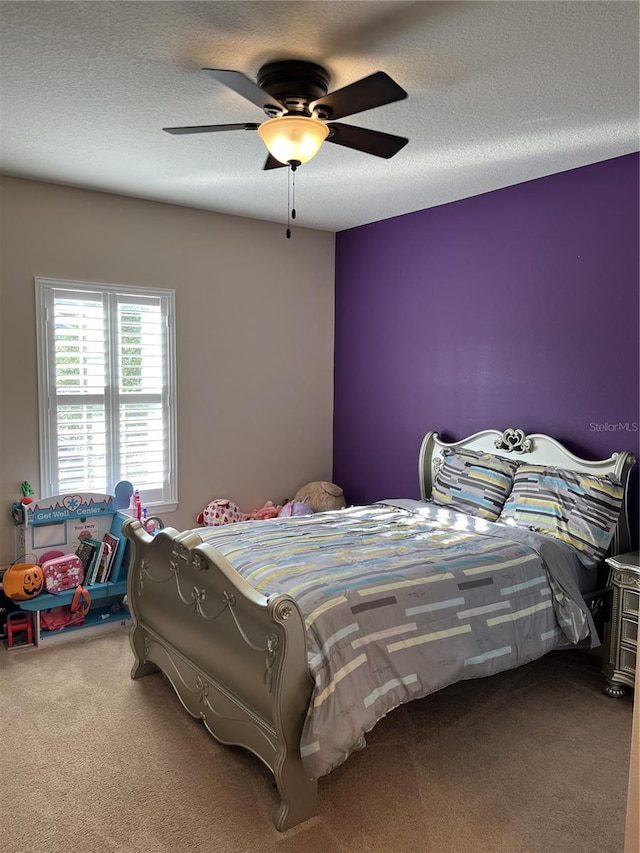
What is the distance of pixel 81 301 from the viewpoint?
13.1 ft

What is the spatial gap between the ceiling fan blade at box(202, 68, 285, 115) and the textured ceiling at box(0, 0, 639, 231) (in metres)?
0.18

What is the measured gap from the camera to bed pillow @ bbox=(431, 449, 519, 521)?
3678 mm

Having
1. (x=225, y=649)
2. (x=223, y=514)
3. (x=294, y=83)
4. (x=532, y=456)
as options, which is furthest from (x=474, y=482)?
(x=294, y=83)

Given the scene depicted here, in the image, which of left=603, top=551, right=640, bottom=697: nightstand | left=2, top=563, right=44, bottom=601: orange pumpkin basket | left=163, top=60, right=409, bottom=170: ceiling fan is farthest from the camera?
left=2, top=563, right=44, bottom=601: orange pumpkin basket

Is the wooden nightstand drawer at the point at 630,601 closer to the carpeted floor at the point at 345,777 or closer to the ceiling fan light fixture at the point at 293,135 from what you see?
the carpeted floor at the point at 345,777

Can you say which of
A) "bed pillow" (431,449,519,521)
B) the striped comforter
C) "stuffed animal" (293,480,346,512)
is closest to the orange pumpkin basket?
the striped comforter

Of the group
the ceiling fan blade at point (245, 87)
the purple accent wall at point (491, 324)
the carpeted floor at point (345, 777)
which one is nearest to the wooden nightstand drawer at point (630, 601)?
the carpeted floor at point (345, 777)

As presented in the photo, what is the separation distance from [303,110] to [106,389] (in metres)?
2.40

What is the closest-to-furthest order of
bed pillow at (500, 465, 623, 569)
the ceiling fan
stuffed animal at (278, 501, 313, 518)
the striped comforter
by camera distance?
the ceiling fan → the striped comforter → bed pillow at (500, 465, 623, 569) → stuffed animal at (278, 501, 313, 518)

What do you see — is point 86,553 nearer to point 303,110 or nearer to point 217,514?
point 217,514

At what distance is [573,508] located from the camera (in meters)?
3.27

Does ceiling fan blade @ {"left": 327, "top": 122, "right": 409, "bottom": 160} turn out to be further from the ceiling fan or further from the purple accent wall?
the purple accent wall

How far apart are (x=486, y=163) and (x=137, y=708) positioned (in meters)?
3.30

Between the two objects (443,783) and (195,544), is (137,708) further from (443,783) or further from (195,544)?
(443,783)
